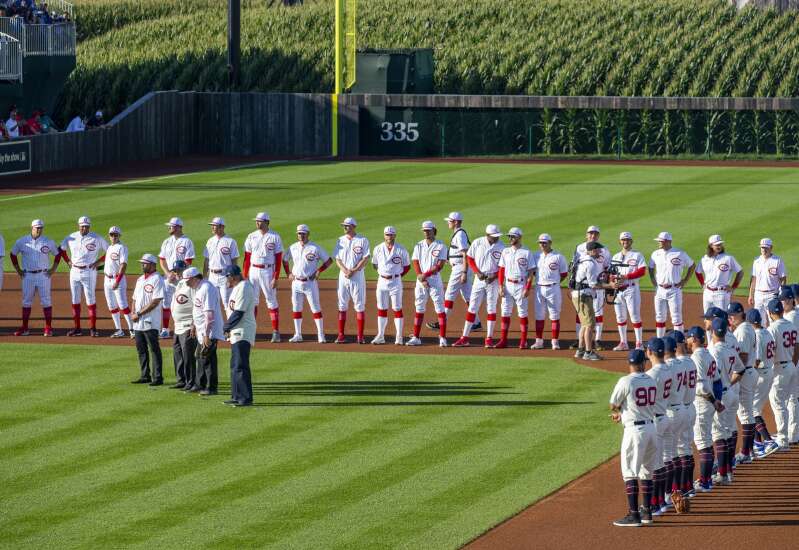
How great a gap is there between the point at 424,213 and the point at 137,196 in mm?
8264

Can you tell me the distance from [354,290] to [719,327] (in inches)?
348

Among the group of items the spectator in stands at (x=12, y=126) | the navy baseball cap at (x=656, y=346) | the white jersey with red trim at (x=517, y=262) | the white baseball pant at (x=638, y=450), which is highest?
the spectator in stands at (x=12, y=126)

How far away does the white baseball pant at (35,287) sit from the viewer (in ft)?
76.4

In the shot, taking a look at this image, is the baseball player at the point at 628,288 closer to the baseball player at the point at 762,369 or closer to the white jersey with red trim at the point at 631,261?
the white jersey with red trim at the point at 631,261

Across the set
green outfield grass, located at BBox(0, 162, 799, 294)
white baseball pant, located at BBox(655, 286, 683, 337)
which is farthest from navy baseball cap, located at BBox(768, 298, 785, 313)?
green outfield grass, located at BBox(0, 162, 799, 294)

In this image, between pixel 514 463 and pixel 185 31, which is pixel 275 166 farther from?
pixel 514 463

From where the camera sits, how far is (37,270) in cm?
2333

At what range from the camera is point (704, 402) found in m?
14.5

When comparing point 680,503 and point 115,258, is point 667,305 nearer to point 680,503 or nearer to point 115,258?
point 115,258

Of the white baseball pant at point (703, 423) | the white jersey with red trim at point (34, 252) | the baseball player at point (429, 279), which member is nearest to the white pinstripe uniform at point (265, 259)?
the baseball player at point (429, 279)

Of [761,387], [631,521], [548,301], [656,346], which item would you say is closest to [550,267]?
[548,301]

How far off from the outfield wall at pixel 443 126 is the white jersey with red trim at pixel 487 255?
2606 cm

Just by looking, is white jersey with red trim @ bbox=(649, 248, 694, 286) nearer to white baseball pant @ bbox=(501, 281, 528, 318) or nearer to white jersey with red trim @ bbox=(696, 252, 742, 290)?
white jersey with red trim @ bbox=(696, 252, 742, 290)

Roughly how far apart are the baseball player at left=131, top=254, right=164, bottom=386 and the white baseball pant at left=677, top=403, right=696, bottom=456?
7.76 m
